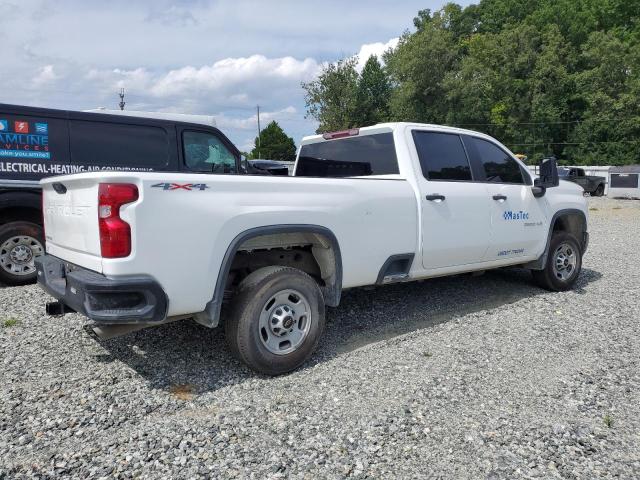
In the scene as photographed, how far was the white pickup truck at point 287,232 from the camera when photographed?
3229 millimetres

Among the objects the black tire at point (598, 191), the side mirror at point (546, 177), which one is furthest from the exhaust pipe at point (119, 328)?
the black tire at point (598, 191)

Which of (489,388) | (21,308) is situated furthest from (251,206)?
(21,308)

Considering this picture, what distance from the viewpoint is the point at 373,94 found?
5744 centimetres

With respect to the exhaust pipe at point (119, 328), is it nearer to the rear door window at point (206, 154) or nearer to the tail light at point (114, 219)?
the tail light at point (114, 219)

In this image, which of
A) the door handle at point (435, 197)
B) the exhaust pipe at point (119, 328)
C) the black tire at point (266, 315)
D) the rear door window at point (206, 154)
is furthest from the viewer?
the rear door window at point (206, 154)

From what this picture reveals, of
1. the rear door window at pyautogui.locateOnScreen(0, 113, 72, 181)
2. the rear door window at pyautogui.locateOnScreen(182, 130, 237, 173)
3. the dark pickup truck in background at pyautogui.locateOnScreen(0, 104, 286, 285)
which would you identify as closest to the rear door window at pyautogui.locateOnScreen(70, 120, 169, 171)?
the dark pickup truck in background at pyautogui.locateOnScreen(0, 104, 286, 285)

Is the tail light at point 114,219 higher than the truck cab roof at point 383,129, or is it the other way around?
the truck cab roof at point 383,129

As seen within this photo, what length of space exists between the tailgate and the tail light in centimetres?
7

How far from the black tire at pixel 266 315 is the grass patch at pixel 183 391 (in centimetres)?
40

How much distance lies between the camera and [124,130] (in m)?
7.07

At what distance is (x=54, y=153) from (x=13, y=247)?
1319 mm

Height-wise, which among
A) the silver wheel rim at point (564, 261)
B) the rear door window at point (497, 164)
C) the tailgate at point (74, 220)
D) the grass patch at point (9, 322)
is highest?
the rear door window at point (497, 164)

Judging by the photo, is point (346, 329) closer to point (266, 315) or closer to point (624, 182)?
point (266, 315)

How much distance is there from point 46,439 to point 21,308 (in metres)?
3.09
